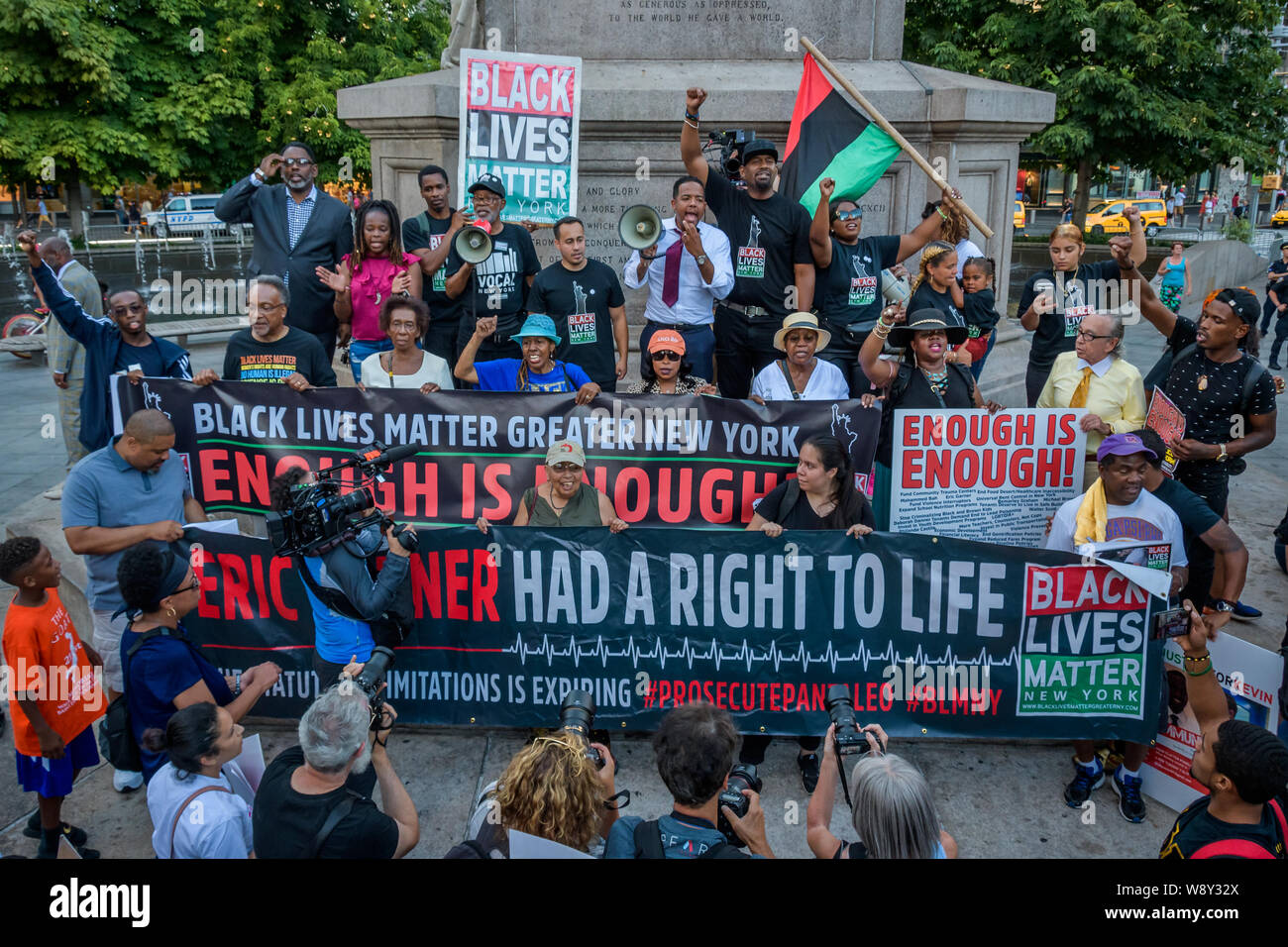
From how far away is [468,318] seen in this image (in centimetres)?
777

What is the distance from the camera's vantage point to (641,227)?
733cm

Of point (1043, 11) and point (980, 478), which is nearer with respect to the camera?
point (980, 478)

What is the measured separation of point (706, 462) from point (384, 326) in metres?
2.28

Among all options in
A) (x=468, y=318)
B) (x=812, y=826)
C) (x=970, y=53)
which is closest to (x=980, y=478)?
(x=812, y=826)

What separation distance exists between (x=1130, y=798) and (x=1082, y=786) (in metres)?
0.22

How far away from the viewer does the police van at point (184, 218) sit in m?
39.0

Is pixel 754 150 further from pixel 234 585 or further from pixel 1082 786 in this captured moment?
pixel 1082 786

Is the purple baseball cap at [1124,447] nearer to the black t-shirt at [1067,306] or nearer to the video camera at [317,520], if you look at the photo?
the black t-shirt at [1067,306]

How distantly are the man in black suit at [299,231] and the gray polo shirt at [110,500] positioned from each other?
272cm

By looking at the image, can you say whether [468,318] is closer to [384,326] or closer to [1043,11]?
[384,326]

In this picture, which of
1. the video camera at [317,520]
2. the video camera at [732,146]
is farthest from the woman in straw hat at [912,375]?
the video camera at [317,520]

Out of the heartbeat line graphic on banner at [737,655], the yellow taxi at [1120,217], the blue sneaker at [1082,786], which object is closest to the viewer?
the blue sneaker at [1082,786]

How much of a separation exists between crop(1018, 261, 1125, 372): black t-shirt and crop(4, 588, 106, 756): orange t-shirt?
6.36 meters

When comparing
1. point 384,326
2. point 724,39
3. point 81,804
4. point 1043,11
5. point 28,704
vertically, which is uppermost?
point 1043,11
